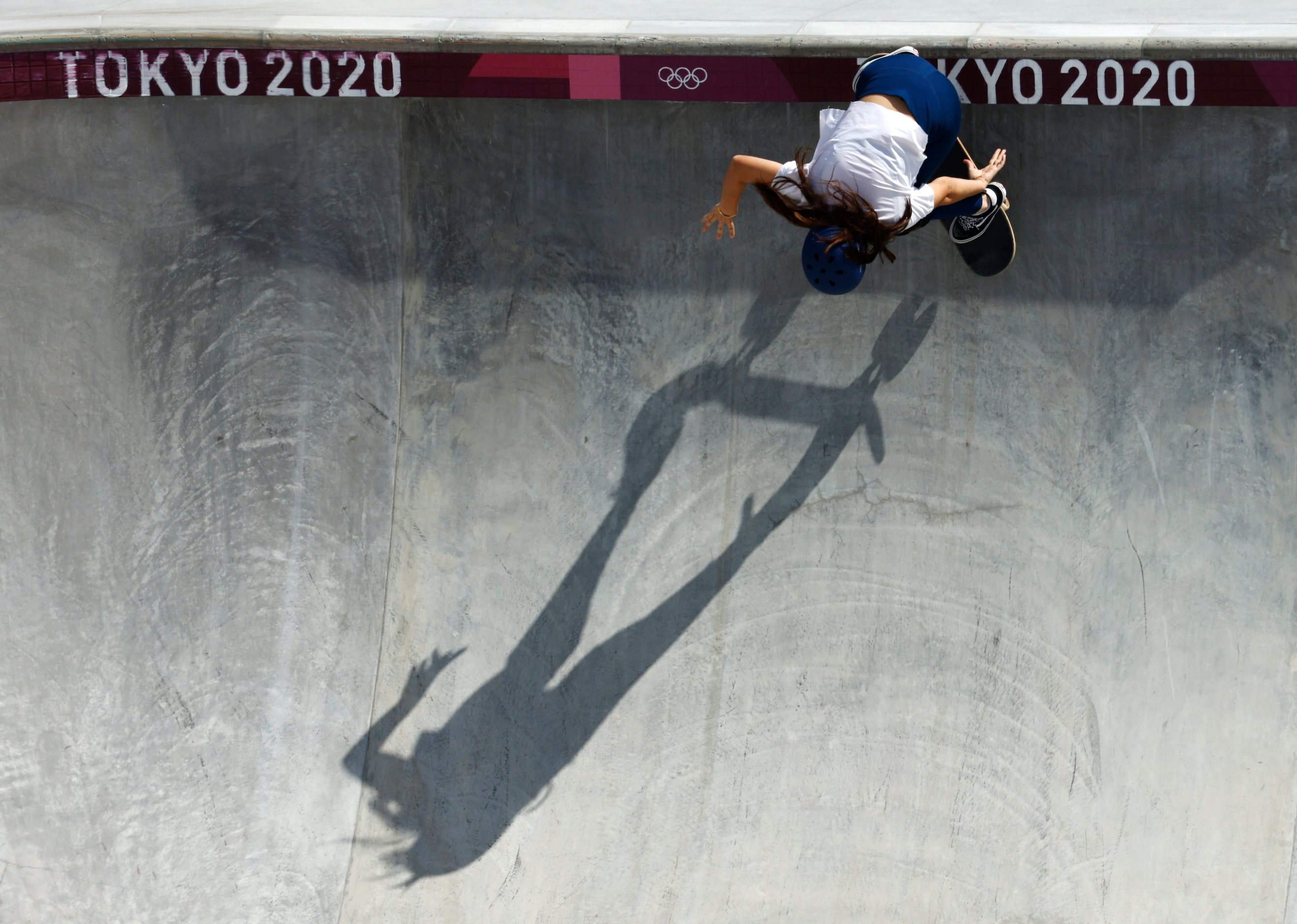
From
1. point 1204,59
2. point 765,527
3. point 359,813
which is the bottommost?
point 359,813

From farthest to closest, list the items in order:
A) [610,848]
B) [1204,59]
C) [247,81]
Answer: [610,848], [247,81], [1204,59]

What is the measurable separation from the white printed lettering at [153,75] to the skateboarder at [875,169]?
3.05 meters

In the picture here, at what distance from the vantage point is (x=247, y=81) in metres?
5.07

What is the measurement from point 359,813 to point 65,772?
5.41 feet

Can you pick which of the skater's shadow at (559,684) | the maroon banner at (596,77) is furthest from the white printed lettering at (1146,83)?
the skater's shadow at (559,684)

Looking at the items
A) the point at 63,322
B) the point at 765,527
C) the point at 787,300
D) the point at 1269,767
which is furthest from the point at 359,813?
the point at 1269,767

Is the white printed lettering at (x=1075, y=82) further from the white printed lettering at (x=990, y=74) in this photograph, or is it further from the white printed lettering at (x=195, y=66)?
the white printed lettering at (x=195, y=66)

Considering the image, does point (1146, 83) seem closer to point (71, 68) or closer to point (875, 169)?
point (875, 169)

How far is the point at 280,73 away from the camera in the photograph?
16.6 ft

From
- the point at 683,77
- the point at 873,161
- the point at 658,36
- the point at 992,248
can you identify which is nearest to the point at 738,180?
the point at 873,161

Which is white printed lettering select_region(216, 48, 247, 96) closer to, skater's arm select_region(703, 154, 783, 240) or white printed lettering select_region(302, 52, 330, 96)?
white printed lettering select_region(302, 52, 330, 96)

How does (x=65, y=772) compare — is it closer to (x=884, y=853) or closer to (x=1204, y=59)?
(x=884, y=853)

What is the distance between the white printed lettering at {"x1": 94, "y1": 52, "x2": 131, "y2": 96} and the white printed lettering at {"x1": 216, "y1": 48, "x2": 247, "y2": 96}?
1.60ft

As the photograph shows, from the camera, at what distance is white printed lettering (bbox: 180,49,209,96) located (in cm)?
504
